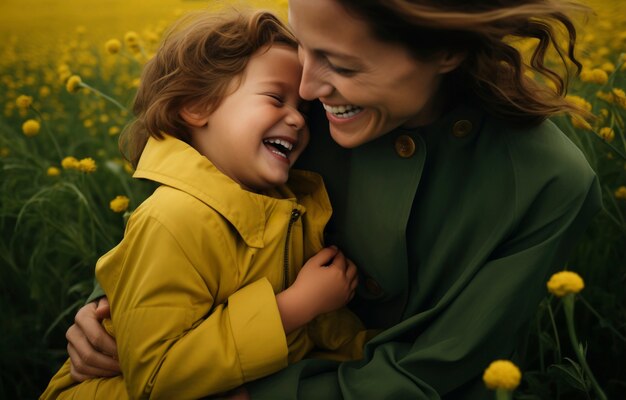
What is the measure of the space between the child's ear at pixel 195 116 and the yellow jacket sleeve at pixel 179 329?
28cm

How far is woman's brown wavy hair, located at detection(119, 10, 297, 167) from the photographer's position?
1.22 meters

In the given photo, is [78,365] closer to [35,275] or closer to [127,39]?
[35,275]

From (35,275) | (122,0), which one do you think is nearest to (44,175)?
(35,275)

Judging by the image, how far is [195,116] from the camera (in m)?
1.22

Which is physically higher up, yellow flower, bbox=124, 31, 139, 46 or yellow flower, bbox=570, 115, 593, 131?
yellow flower, bbox=124, 31, 139, 46

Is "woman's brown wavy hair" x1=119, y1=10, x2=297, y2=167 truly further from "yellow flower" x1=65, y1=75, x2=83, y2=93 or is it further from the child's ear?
"yellow flower" x1=65, y1=75, x2=83, y2=93

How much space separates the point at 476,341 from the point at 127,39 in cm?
152

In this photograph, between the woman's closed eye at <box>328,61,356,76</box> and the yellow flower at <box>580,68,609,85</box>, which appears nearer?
the woman's closed eye at <box>328,61,356,76</box>

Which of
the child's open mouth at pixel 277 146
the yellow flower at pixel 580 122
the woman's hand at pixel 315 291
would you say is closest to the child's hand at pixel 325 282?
the woman's hand at pixel 315 291

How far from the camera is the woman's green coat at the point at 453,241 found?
1.04 m

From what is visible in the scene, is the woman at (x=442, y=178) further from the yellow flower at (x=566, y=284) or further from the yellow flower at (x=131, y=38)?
the yellow flower at (x=131, y=38)

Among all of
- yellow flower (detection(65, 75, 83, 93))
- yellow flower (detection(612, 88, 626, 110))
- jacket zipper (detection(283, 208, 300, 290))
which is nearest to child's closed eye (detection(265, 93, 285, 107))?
jacket zipper (detection(283, 208, 300, 290))

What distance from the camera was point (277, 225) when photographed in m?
1.14

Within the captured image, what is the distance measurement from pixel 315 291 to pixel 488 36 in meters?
0.57
